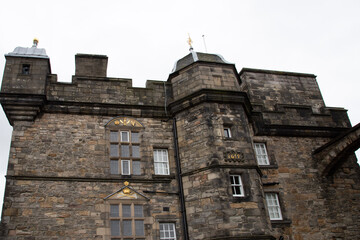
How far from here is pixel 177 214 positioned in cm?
1239

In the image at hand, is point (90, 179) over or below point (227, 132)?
below

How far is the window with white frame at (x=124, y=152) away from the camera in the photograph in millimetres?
12875

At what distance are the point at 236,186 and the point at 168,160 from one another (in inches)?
103

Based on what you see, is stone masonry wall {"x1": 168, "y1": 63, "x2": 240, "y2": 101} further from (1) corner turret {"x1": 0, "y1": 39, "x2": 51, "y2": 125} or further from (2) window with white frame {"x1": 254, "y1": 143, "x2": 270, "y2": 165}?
(1) corner turret {"x1": 0, "y1": 39, "x2": 51, "y2": 125}

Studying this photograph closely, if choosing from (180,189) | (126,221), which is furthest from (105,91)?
(126,221)

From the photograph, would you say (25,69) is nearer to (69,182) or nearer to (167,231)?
(69,182)

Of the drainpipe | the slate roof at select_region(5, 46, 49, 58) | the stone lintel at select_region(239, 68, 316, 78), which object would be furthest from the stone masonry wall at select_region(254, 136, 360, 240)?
the slate roof at select_region(5, 46, 49, 58)

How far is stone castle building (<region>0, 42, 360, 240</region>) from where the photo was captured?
1162cm

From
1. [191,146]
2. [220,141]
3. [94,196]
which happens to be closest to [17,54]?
[94,196]

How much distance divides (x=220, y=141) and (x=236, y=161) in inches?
34.0

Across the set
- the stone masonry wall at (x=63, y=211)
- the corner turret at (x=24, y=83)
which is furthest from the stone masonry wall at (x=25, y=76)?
the stone masonry wall at (x=63, y=211)

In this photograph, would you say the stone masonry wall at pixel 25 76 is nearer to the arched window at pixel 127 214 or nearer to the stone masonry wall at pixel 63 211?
the stone masonry wall at pixel 63 211

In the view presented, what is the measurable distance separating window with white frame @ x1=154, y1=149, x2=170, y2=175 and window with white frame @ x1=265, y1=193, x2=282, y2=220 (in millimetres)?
3894

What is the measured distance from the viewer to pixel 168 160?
529 inches
